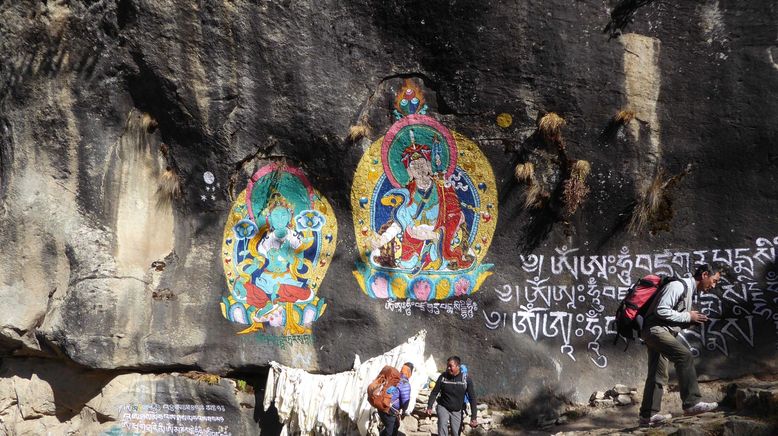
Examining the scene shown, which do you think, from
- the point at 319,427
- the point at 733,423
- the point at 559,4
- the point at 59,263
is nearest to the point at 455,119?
the point at 559,4

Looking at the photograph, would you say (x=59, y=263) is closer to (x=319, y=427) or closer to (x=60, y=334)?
(x=60, y=334)

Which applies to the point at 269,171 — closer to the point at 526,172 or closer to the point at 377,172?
the point at 377,172

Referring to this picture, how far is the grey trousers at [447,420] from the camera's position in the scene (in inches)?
272

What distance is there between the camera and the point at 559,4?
318 inches

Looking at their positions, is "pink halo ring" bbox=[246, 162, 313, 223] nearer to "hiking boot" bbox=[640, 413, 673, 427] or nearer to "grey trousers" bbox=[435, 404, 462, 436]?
"grey trousers" bbox=[435, 404, 462, 436]

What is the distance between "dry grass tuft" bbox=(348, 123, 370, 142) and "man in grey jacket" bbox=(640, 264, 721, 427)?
12.4ft

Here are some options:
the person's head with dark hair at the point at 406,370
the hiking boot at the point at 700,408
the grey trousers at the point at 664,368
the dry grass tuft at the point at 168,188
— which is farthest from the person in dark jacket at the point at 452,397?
the dry grass tuft at the point at 168,188

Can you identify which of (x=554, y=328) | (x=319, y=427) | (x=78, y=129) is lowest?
(x=319, y=427)

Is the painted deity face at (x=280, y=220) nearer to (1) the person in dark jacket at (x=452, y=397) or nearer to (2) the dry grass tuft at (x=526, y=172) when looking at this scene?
(2) the dry grass tuft at (x=526, y=172)

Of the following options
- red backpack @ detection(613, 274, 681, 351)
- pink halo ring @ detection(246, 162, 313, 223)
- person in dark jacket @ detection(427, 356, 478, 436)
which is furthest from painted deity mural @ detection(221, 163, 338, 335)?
red backpack @ detection(613, 274, 681, 351)

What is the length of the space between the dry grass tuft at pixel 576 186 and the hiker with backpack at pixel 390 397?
97.7 inches

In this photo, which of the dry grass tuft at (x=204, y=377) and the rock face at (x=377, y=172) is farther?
the dry grass tuft at (x=204, y=377)

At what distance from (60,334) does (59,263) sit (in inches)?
33.5

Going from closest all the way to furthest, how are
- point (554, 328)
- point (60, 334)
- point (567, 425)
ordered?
point (567, 425) < point (554, 328) < point (60, 334)
